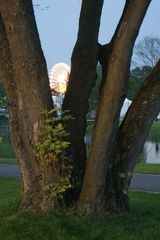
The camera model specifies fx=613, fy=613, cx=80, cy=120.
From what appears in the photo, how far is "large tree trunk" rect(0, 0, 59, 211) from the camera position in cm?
757

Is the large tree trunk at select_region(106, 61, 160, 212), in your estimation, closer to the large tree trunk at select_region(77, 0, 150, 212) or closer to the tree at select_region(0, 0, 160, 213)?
the tree at select_region(0, 0, 160, 213)

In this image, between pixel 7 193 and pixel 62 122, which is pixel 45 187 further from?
pixel 7 193

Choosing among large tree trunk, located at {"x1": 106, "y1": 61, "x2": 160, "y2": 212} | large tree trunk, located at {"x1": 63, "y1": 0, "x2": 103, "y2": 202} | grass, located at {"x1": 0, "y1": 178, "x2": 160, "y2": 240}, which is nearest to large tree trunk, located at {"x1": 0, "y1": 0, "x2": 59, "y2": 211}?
grass, located at {"x1": 0, "y1": 178, "x2": 160, "y2": 240}

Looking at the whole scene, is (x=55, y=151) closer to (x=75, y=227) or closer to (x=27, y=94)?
(x=27, y=94)

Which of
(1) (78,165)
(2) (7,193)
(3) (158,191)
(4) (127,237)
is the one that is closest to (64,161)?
(1) (78,165)

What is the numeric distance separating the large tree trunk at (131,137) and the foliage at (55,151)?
66cm

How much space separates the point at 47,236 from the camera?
22.3 ft

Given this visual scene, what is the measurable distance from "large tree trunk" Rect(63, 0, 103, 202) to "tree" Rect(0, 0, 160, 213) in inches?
0.5

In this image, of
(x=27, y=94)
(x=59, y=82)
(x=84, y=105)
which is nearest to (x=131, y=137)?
(x=84, y=105)

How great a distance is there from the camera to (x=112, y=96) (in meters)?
7.46

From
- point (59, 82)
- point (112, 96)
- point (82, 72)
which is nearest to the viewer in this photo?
point (112, 96)

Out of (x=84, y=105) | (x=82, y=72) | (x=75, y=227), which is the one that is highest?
(x=82, y=72)

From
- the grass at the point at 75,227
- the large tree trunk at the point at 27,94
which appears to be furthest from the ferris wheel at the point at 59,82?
the grass at the point at 75,227

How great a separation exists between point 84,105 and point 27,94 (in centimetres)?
90
